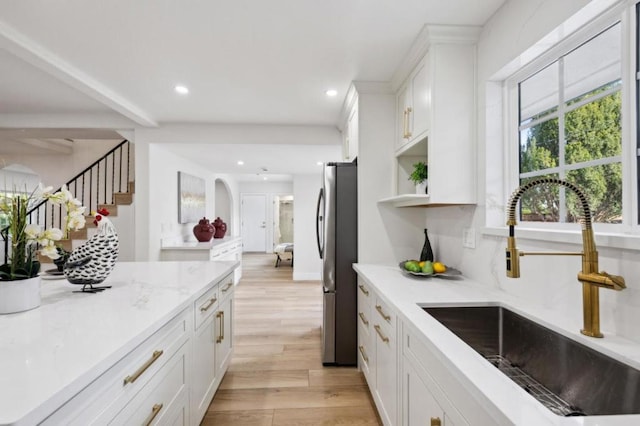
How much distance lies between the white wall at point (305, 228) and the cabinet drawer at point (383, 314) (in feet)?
13.5

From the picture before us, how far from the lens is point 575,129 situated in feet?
4.42

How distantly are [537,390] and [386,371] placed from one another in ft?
2.38

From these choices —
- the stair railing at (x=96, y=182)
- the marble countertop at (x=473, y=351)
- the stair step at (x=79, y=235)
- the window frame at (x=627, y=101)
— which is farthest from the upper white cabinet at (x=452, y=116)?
the stair railing at (x=96, y=182)

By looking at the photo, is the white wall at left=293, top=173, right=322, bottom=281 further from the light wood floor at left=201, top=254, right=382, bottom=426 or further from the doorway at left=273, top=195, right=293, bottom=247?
the doorway at left=273, top=195, right=293, bottom=247

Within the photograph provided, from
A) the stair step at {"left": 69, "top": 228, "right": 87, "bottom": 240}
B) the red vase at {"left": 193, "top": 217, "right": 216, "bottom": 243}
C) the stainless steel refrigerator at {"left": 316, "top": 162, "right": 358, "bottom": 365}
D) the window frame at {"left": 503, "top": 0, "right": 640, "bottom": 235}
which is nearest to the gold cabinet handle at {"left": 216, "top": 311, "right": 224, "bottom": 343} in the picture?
the stainless steel refrigerator at {"left": 316, "top": 162, "right": 358, "bottom": 365}

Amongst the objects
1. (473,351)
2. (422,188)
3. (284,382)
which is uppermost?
(422,188)

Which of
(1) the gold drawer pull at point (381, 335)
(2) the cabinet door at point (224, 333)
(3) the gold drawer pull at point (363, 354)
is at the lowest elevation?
(3) the gold drawer pull at point (363, 354)

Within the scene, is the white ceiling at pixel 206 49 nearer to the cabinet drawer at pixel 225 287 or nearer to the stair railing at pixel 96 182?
the cabinet drawer at pixel 225 287

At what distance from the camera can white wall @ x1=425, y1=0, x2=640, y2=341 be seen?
3.49 ft

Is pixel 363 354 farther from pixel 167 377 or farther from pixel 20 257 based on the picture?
pixel 20 257

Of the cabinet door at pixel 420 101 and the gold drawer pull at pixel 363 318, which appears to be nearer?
the cabinet door at pixel 420 101

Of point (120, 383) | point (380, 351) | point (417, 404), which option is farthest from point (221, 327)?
point (417, 404)

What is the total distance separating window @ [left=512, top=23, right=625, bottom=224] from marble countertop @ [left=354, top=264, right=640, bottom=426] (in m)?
0.45

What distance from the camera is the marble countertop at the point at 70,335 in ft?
2.26
